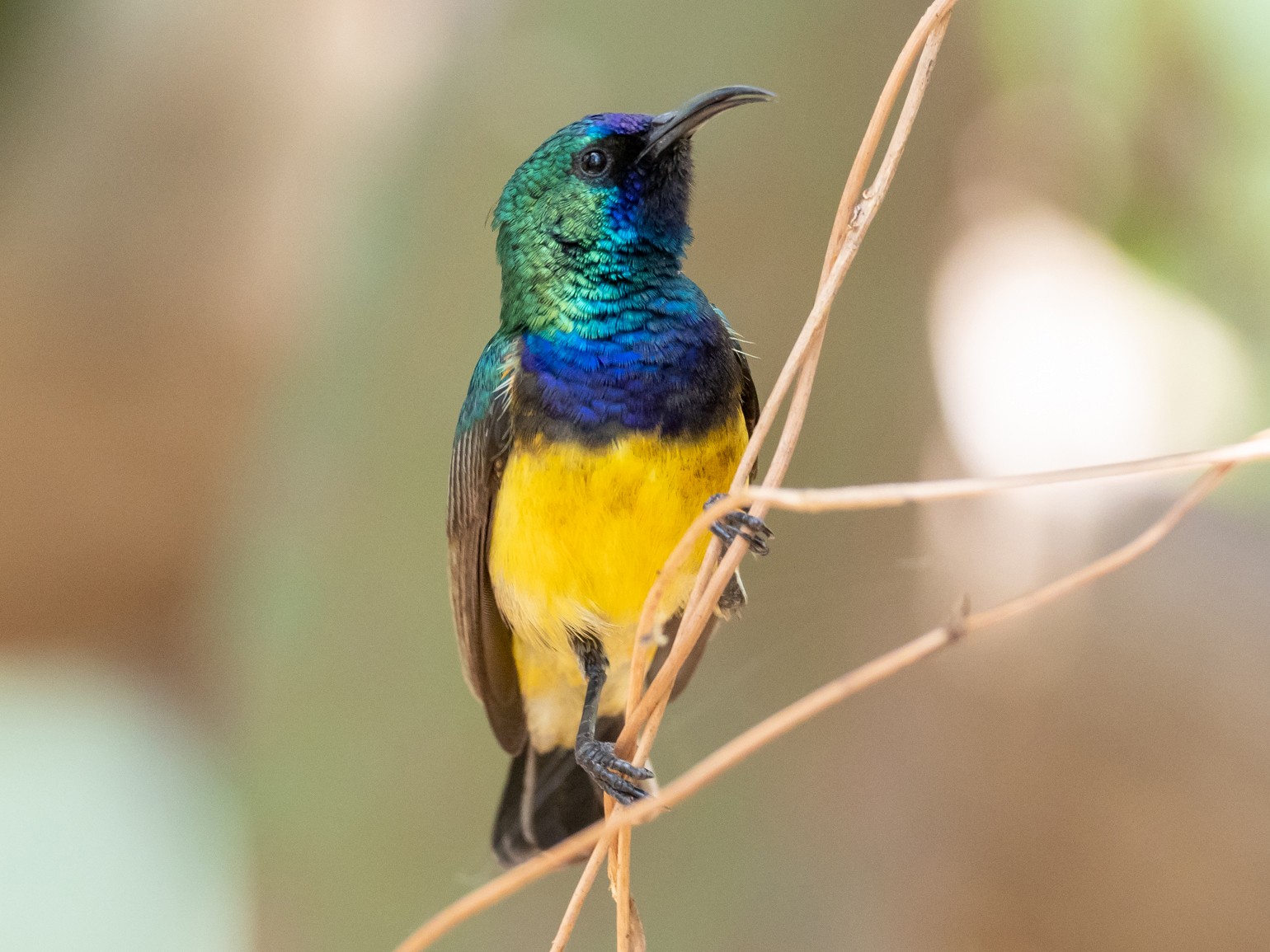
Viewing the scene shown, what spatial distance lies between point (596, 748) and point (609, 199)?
794 millimetres

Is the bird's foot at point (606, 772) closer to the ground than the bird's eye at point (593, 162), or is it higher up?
closer to the ground

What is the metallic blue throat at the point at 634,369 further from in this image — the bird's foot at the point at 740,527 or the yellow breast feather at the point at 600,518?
the bird's foot at the point at 740,527

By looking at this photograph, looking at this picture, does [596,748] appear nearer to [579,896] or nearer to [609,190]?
[579,896]

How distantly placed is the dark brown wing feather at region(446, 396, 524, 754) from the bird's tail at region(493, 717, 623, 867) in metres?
0.05

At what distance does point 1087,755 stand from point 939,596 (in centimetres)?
56

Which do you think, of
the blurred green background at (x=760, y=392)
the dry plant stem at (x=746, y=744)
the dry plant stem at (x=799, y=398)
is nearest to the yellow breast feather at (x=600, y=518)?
the dry plant stem at (x=799, y=398)

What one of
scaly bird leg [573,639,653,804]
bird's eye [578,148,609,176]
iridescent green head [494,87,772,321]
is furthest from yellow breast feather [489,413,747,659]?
bird's eye [578,148,609,176]

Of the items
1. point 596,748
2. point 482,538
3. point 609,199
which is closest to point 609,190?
point 609,199

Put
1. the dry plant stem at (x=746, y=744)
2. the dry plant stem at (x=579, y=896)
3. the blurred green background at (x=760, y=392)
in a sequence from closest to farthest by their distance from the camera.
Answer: the dry plant stem at (x=746, y=744) < the dry plant stem at (x=579, y=896) < the blurred green background at (x=760, y=392)

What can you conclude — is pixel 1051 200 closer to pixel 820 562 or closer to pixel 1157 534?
pixel 820 562

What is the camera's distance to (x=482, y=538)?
1.63 m

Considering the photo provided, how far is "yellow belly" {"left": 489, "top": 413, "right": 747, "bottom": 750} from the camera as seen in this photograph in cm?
143

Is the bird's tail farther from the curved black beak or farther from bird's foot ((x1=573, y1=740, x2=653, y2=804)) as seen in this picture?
the curved black beak

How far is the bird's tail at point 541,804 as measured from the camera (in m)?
1.89
